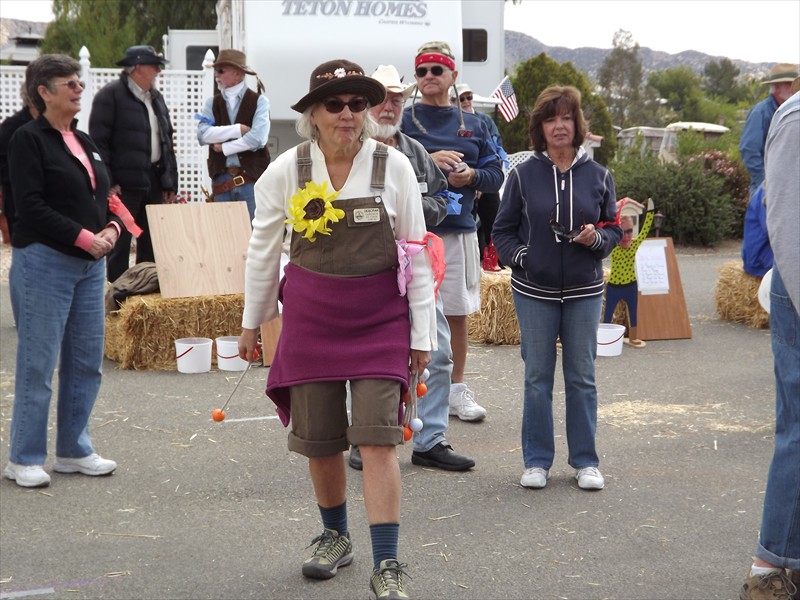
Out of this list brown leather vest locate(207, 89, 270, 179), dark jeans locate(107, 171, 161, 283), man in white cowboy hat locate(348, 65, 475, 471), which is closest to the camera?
man in white cowboy hat locate(348, 65, 475, 471)

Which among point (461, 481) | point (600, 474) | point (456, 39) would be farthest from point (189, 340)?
point (456, 39)

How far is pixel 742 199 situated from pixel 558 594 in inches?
587

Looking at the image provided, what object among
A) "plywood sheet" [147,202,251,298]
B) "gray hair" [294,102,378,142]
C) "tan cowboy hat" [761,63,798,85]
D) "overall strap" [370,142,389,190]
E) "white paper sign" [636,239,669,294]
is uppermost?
"tan cowboy hat" [761,63,798,85]

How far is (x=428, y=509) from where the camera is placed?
5.00m

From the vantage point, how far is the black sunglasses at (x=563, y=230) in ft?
16.8

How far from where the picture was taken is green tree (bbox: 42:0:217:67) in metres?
31.4

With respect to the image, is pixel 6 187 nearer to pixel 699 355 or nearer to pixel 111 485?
pixel 111 485

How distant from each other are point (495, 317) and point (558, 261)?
404 cm

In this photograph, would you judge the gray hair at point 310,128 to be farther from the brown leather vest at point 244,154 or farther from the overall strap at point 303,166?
the brown leather vest at point 244,154

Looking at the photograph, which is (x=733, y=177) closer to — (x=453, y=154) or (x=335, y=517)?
(x=453, y=154)

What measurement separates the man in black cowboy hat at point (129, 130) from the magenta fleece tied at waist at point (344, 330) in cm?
577

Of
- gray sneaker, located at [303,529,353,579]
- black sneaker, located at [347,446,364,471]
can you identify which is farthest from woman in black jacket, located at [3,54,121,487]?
gray sneaker, located at [303,529,353,579]

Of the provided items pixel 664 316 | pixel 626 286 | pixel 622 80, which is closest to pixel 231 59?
pixel 626 286

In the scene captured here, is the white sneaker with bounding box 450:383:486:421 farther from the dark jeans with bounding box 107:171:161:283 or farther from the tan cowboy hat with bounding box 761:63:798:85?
the tan cowboy hat with bounding box 761:63:798:85
